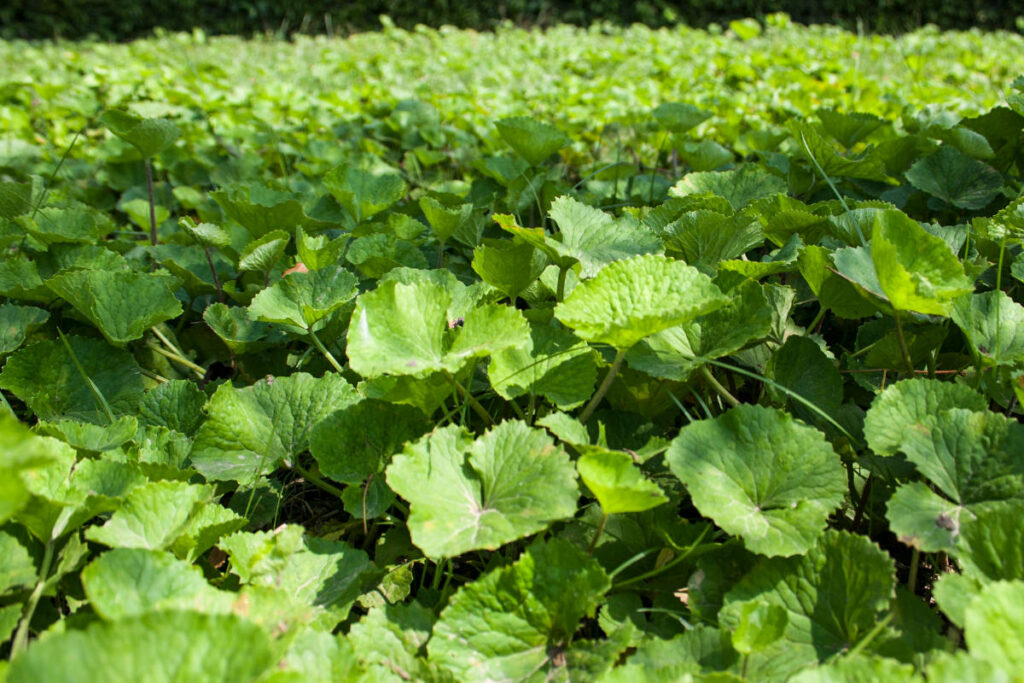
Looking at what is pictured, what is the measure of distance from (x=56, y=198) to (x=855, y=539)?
218cm

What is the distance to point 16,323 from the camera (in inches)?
54.7

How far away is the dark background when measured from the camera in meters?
8.01

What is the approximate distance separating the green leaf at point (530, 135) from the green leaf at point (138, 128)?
842 mm

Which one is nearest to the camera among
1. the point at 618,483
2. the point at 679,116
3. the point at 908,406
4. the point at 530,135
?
the point at 618,483

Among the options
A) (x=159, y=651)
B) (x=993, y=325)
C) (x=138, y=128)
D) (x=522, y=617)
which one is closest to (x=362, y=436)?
(x=522, y=617)

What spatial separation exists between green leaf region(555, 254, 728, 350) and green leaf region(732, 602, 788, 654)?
0.37 m

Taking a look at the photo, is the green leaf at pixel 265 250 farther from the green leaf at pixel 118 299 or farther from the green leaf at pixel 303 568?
the green leaf at pixel 303 568

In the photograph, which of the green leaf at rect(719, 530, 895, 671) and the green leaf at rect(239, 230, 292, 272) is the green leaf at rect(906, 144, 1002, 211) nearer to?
the green leaf at rect(719, 530, 895, 671)

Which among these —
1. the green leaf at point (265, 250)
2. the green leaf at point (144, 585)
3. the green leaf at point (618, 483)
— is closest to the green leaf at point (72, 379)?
the green leaf at point (265, 250)

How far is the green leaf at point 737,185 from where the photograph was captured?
1623 mm

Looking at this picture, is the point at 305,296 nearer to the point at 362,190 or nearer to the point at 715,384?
the point at 362,190

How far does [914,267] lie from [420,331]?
75 cm

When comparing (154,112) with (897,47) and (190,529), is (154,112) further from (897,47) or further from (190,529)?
(897,47)

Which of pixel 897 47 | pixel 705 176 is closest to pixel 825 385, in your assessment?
pixel 705 176
